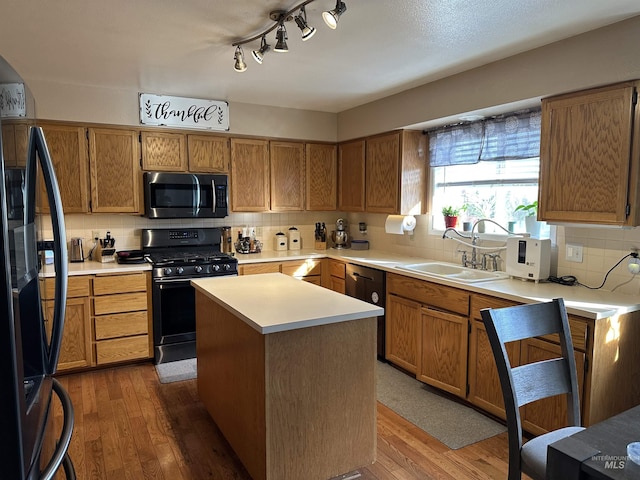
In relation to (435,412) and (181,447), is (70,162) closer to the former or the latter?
(181,447)

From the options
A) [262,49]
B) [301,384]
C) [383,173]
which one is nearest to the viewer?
[301,384]

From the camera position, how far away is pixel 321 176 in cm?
491

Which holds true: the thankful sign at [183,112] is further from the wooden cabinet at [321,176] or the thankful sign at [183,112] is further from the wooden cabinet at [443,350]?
the wooden cabinet at [443,350]

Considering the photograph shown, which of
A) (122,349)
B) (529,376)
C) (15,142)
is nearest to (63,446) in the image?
(15,142)

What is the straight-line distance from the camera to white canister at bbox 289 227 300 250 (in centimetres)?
494

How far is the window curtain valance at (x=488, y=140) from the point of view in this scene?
311cm

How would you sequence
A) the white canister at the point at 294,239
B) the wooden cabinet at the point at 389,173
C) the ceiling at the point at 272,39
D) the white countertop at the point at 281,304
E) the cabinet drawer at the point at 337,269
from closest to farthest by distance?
1. the white countertop at the point at 281,304
2. the ceiling at the point at 272,39
3. the wooden cabinet at the point at 389,173
4. the cabinet drawer at the point at 337,269
5. the white canister at the point at 294,239

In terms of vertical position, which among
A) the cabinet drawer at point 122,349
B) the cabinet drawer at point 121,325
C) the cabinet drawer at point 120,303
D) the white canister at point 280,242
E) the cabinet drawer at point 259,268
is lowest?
the cabinet drawer at point 122,349

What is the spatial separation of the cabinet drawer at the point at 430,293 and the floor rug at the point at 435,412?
65 cm

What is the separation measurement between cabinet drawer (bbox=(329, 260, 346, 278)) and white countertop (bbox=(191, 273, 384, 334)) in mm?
1509

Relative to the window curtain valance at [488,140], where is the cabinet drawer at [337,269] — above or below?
below

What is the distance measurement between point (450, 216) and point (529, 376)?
7.43 ft

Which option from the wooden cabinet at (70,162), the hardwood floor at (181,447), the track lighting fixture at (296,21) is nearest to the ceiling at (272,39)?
the track lighting fixture at (296,21)

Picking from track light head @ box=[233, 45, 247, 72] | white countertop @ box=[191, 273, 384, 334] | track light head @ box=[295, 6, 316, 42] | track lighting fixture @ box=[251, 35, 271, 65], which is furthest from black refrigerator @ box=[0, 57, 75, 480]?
track light head @ box=[233, 45, 247, 72]
